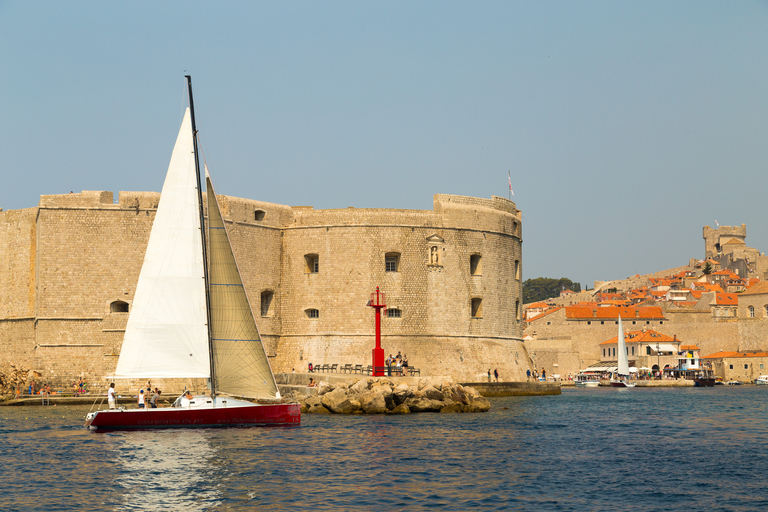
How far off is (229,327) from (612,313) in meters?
53.2

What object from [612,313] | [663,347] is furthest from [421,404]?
[612,313]

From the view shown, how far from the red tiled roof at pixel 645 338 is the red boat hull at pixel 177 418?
162 ft

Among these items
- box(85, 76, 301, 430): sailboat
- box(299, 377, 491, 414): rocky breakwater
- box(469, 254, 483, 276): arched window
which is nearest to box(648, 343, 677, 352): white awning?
box(469, 254, 483, 276): arched window

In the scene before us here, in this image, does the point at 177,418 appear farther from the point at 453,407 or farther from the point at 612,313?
the point at 612,313

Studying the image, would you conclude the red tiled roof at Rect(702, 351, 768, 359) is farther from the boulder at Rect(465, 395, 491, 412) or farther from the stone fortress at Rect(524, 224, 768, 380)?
the boulder at Rect(465, 395, 491, 412)

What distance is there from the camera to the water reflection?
1340 cm

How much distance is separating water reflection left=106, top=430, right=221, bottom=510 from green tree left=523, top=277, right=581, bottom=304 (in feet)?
Answer: 360

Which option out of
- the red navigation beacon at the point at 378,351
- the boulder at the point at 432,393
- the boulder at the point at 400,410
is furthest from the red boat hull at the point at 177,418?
the red navigation beacon at the point at 378,351

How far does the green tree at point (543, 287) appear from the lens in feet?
420

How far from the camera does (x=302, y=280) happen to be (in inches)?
1405

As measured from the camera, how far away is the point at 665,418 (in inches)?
1109

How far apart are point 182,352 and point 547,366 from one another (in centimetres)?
4613

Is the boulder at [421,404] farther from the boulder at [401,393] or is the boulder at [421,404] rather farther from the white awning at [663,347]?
the white awning at [663,347]

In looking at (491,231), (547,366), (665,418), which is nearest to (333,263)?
(491,231)
